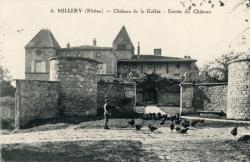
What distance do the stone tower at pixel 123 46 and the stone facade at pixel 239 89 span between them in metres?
28.9

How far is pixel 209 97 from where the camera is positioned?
20578 mm

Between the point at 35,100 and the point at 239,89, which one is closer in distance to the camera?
the point at 35,100

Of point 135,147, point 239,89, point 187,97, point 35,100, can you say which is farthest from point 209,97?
point 135,147

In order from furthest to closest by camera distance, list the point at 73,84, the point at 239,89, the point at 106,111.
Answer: the point at 239,89 < the point at 73,84 < the point at 106,111

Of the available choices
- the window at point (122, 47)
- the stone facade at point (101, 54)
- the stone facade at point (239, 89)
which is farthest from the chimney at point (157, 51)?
the stone facade at point (239, 89)

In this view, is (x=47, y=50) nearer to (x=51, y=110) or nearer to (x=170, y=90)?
(x=170, y=90)

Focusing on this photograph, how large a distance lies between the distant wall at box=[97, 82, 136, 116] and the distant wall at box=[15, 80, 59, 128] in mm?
2984

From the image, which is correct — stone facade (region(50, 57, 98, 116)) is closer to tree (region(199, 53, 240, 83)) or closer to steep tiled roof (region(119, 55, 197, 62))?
steep tiled roof (region(119, 55, 197, 62))

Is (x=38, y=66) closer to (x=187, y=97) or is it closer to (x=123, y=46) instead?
(x=123, y=46)

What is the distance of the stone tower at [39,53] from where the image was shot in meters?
39.8

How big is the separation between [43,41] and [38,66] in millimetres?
3109

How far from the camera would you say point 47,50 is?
1569 inches

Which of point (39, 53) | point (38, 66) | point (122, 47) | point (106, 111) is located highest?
point (122, 47)

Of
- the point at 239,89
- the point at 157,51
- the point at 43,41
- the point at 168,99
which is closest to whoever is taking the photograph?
the point at 239,89
